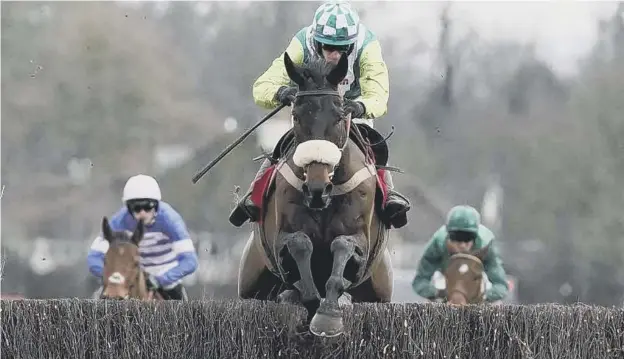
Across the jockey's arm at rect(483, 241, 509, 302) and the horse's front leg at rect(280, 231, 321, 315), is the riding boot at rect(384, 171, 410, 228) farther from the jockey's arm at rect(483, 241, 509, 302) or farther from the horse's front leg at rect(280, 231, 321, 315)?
the jockey's arm at rect(483, 241, 509, 302)

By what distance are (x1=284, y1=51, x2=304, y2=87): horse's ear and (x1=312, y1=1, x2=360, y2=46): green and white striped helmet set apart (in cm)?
48

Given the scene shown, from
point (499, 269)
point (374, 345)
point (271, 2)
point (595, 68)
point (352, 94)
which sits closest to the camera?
point (374, 345)

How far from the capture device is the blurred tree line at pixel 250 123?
22.2 meters

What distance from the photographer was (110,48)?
80.7 feet

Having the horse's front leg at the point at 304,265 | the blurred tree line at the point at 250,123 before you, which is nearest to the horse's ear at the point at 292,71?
the horse's front leg at the point at 304,265

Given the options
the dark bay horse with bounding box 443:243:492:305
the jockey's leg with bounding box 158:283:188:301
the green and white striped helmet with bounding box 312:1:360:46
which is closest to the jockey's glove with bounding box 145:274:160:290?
the jockey's leg with bounding box 158:283:188:301

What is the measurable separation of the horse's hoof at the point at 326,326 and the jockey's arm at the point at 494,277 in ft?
11.5

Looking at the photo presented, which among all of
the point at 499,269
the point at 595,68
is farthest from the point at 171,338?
the point at 595,68

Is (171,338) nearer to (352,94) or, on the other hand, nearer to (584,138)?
(352,94)

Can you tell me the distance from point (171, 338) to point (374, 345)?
105cm

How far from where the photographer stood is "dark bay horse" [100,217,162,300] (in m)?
9.03

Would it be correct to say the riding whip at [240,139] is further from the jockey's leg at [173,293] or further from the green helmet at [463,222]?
the green helmet at [463,222]

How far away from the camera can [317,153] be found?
669 cm

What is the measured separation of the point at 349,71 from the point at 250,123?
15303mm
